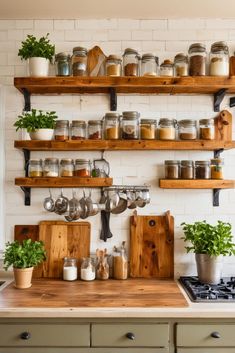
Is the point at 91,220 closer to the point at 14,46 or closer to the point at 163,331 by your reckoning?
the point at 163,331

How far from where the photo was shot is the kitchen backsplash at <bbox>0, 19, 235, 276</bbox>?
2.65m

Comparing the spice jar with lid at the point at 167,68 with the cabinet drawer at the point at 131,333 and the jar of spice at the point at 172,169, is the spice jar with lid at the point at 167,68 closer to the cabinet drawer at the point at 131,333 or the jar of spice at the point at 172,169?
the jar of spice at the point at 172,169

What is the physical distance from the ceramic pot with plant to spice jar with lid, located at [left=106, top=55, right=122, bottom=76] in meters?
0.49

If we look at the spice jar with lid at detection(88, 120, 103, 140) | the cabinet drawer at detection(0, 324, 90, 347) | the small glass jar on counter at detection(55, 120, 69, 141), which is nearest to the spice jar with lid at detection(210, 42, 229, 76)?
the spice jar with lid at detection(88, 120, 103, 140)

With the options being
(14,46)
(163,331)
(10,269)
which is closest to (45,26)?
(14,46)

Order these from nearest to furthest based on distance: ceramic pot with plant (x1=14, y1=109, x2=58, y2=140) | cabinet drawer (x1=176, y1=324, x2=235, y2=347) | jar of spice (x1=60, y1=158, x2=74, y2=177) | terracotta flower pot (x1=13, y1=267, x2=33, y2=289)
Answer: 1. cabinet drawer (x1=176, y1=324, x2=235, y2=347)
2. terracotta flower pot (x1=13, y1=267, x2=33, y2=289)
3. ceramic pot with plant (x1=14, y1=109, x2=58, y2=140)
4. jar of spice (x1=60, y1=158, x2=74, y2=177)

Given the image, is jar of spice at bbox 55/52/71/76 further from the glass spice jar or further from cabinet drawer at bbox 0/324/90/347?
cabinet drawer at bbox 0/324/90/347

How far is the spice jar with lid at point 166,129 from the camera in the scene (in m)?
2.49

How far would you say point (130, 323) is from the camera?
6.46 feet

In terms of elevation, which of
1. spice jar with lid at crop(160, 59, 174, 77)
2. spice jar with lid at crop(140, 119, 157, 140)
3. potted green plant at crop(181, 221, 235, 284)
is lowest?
potted green plant at crop(181, 221, 235, 284)

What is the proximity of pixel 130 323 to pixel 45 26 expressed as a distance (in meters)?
2.15

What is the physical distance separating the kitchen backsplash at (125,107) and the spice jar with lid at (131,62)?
0.58ft

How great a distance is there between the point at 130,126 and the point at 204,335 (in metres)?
1.39

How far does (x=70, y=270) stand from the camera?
2486 mm
